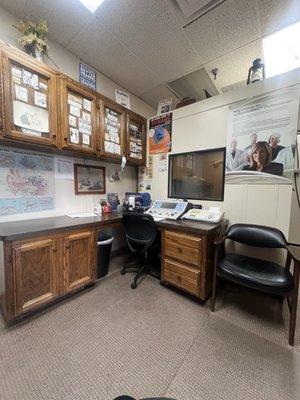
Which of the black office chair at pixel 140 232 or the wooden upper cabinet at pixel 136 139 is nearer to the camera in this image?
the black office chair at pixel 140 232

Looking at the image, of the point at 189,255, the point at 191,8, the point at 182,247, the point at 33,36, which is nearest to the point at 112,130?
the point at 33,36

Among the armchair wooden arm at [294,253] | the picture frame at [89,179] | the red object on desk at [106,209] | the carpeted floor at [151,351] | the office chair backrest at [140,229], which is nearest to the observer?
the carpeted floor at [151,351]

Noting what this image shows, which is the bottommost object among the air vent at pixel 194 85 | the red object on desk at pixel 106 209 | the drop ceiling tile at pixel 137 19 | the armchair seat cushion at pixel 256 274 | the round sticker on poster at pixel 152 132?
the armchair seat cushion at pixel 256 274

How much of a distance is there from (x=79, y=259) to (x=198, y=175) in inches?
71.0

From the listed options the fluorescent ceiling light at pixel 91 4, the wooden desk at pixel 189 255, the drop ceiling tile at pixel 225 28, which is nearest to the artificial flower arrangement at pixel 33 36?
the fluorescent ceiling light at pixel 91 4

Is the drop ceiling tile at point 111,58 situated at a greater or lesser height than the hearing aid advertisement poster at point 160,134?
greater

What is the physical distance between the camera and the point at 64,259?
1.72m

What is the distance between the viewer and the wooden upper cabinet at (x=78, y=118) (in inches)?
72.1

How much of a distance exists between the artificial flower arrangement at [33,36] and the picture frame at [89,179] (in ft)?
3.83

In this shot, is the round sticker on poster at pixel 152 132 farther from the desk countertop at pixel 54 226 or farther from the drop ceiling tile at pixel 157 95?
the desk countertop at pixel 54 226

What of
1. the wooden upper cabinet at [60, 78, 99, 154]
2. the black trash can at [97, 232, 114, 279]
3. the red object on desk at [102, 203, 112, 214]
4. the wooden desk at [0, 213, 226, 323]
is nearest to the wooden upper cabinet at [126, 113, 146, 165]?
the wooden upper cabinet at [60, 78, 99, 154]

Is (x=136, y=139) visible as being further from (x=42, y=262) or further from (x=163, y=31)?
(x=42, y=262)

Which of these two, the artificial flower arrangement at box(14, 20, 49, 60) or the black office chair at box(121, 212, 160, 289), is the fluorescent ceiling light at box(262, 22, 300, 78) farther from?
the artificial flower arrangement at box(14, 20, 49, 60)

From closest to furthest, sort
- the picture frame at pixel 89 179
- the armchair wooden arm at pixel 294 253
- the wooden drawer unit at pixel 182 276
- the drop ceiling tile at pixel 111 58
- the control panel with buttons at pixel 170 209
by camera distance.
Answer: the armchair wooden arm at pixel 294 253 < the wooden drawer unit at pixel 182 276 < the drop ceiling tile at pixel 111 58 < the control panel with buttons at pixel 170 209 < the picture frame at pixel 89 179
